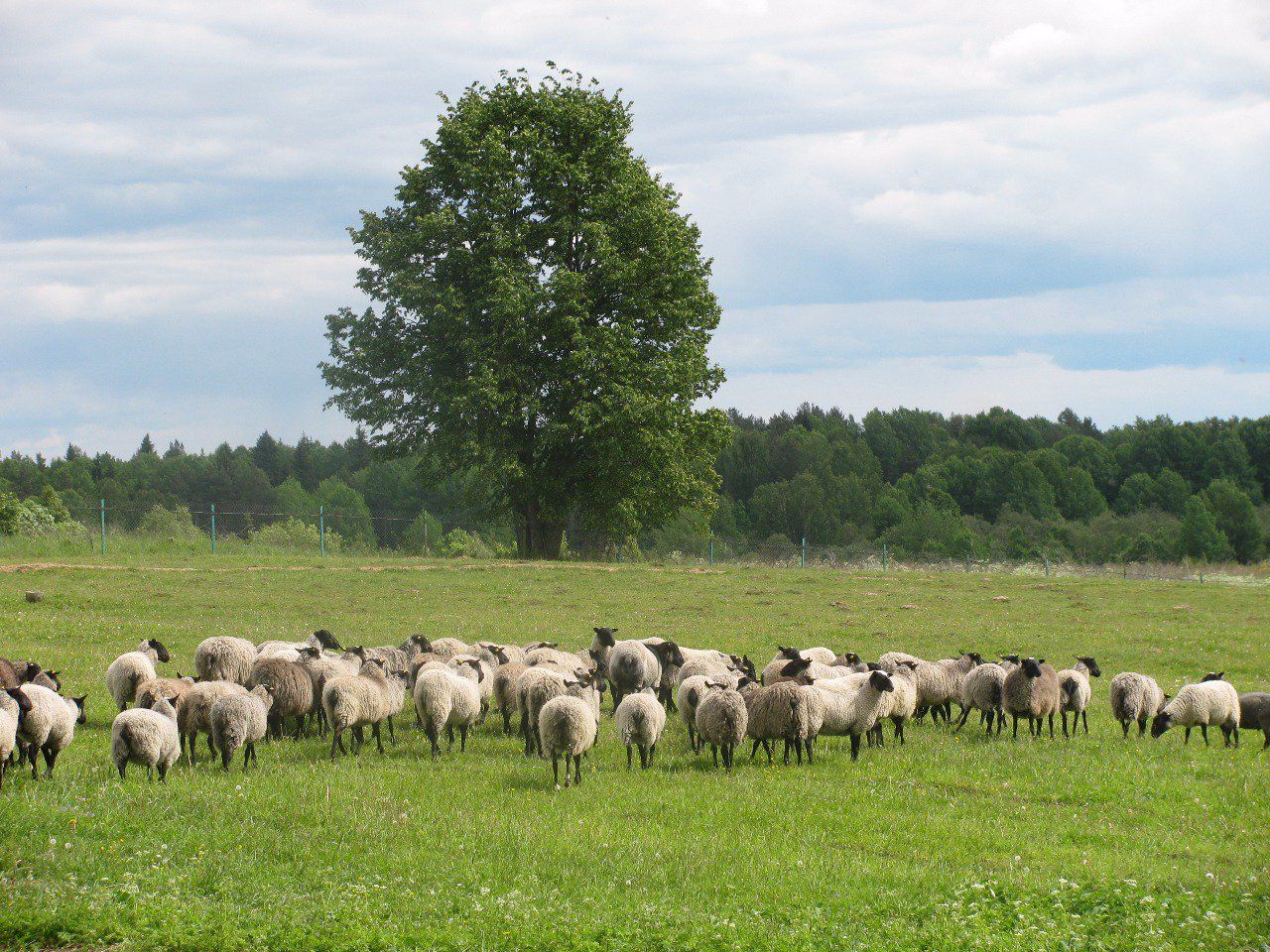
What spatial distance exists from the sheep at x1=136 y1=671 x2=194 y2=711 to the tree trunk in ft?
119

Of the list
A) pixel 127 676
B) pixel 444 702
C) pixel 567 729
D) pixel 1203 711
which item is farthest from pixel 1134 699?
pixel 127 676

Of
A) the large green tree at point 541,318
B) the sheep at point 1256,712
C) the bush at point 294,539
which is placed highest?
the large green tree at point 541,318

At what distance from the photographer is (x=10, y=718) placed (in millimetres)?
12469

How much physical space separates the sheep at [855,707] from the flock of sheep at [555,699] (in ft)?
0.08

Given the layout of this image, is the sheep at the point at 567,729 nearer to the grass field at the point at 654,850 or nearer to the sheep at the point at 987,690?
the grass field at the point at 654,850

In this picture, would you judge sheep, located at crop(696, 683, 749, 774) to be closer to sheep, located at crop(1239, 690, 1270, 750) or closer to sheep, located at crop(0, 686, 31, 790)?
sheep, located at crop(0, 686, 31, 790)

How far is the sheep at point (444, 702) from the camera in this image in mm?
15656

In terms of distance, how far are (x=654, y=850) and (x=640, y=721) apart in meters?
3.91

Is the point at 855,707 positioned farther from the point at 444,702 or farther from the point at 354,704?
the point at 354,704

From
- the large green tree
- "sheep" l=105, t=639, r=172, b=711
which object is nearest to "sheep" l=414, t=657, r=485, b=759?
"sheep" l=105, t=639, r=172, b=711

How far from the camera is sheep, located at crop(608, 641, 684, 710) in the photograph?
64.5 feet

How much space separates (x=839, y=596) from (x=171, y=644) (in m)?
22.7

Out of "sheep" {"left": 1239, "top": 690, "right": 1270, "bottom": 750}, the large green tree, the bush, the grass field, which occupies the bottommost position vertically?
the grass field

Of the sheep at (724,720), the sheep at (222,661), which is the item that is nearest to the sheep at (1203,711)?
the sheep at (724,720)
